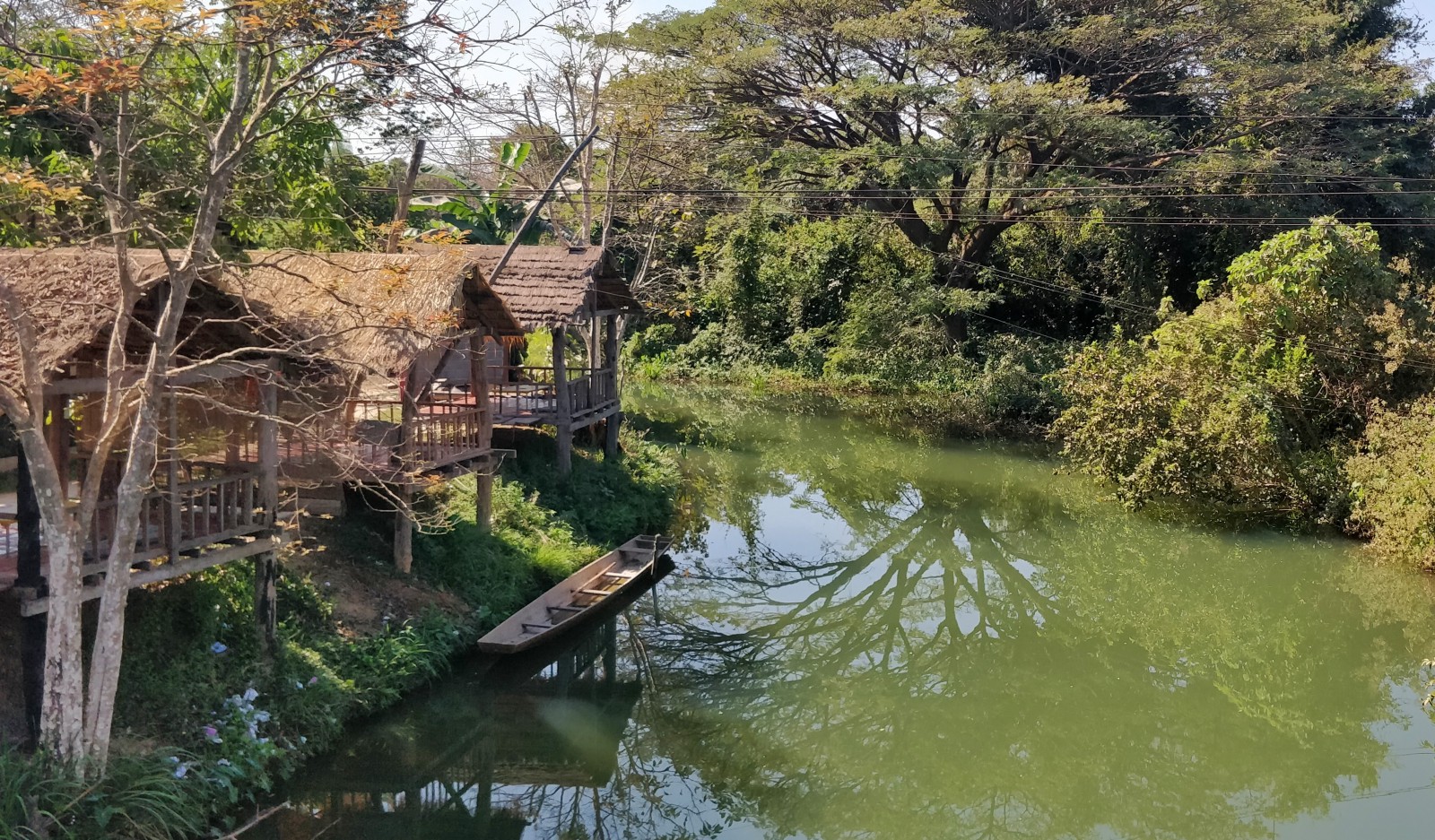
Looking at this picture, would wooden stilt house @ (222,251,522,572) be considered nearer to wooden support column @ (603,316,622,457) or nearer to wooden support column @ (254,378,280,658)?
wooden support column @ (254,378,280,658)

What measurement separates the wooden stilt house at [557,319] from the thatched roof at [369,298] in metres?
3.59

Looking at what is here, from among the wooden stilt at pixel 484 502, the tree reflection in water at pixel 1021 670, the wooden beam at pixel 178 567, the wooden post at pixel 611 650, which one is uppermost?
the wooden beam at pixel 178 567

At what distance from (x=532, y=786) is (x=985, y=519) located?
12.1 metres

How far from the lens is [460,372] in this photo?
15.6 meters

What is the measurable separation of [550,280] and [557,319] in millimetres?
996

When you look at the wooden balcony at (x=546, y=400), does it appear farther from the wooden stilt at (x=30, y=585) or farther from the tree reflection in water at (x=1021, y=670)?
the wooden stilt at (x=30, y=585)

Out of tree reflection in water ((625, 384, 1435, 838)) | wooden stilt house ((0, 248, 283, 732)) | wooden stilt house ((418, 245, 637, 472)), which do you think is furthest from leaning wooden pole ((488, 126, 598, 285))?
wooden stilt house ((0, 248, 283, 732))

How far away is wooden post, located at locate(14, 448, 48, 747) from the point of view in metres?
7.46

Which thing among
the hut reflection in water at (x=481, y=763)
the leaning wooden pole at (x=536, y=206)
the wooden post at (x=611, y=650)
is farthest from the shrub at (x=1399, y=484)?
the leaning wooden pole at (x=536, y=206)

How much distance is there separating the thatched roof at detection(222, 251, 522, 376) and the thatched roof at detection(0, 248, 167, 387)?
104 centimetres

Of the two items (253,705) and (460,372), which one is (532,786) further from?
(460,372)

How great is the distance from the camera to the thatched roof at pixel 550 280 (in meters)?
16.3

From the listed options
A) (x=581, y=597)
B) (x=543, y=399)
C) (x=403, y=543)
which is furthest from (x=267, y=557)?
(x=543, y=399)

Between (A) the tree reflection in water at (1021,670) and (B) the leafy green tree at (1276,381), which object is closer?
(A) the tree reflection in water at (1021,670)
